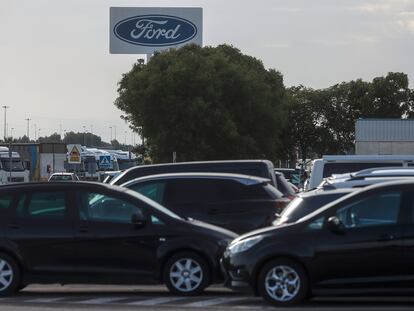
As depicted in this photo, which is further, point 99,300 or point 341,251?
point 99,300

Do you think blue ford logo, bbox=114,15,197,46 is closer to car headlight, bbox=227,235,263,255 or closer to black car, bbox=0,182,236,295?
black car, bbox=0,182,236,295

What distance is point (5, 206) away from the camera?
1424 centimetres

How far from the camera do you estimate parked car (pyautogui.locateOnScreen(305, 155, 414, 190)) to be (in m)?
24.0

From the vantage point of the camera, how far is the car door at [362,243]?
12.2 m

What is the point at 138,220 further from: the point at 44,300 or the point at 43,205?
the point at 44,300

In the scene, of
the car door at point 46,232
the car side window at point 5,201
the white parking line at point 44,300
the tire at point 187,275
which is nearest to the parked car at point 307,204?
the tire at point 187,275

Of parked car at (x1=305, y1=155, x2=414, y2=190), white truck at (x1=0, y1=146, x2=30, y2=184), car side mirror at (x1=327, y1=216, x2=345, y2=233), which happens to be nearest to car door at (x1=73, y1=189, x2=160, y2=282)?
car side mirror at (x1=327, y1=216, x2=345, y2=233)

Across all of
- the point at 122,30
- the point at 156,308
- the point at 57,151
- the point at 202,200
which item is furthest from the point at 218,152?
the point at 156,308

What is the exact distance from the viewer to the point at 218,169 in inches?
756

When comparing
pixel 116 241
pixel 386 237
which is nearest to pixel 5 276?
pixel 116 241

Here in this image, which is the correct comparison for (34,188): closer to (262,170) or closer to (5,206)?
(5,206)

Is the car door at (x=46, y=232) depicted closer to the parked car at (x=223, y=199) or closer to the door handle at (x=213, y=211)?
the parked car at (x=223, y=199)

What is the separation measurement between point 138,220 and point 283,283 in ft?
7.94

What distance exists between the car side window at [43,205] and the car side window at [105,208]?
285 mm
